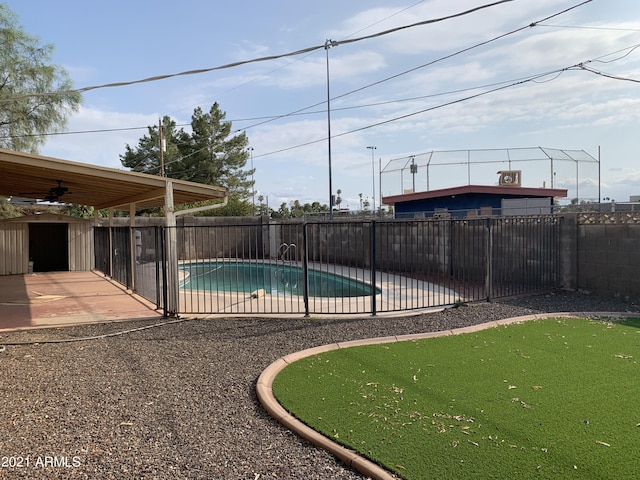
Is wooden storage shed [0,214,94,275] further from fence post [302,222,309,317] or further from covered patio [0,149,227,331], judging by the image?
fence post [302,222,309,317]

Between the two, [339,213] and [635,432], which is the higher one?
[339,213]

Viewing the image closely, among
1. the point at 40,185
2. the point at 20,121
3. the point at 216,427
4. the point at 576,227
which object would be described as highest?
the point at 20,121

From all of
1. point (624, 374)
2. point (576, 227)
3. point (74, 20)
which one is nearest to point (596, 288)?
point (576, 227)

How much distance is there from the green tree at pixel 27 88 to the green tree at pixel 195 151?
17408 millimetres

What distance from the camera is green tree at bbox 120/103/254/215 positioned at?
3709 centimetres

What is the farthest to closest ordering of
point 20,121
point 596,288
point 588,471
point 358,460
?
point 20,121, point 596,288, point 358,460, point 588,471

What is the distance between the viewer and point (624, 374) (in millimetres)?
4508

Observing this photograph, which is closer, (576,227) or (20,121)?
(576,227)

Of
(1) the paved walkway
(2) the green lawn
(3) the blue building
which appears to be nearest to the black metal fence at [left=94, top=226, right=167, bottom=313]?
(1) the paved walkway

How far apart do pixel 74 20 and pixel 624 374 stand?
12728 millimetres

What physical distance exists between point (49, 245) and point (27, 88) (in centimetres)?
663

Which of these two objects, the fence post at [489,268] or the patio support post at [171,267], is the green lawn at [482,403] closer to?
the fence post at [489,268]

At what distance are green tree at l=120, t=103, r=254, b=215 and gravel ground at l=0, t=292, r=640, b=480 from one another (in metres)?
30.9

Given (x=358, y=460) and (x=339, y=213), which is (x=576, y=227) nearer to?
(x=358, y=460)
